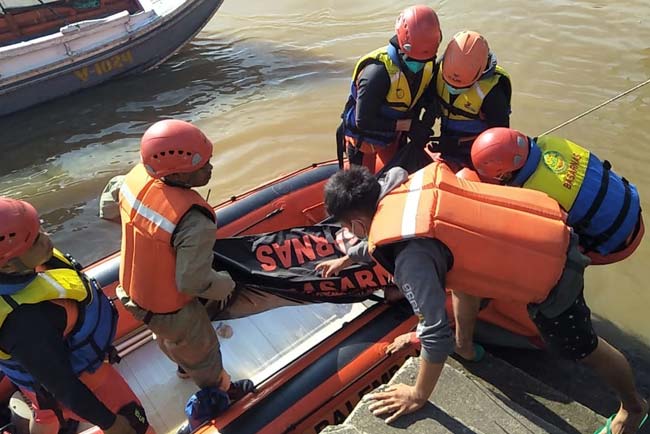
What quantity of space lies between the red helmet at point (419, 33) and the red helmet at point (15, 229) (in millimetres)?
1940

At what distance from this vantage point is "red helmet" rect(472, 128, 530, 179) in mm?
2311

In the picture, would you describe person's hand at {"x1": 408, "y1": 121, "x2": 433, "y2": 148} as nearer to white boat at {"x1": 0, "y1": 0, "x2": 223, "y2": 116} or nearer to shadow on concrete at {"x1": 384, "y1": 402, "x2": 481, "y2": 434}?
shadow on concrete at {"x1": 384, "y1": 402, "x2": 481, "y2": 434}

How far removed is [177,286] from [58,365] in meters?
0.51

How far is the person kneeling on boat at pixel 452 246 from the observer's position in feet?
6.21

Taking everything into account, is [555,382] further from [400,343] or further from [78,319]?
[78,319]

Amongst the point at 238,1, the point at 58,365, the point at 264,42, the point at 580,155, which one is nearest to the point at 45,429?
the point at 58,365

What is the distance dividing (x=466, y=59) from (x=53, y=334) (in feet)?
6.95

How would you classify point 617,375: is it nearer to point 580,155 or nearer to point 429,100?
point 580,155

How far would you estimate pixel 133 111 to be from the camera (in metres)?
7.02

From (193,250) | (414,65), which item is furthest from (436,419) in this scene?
(414,65)

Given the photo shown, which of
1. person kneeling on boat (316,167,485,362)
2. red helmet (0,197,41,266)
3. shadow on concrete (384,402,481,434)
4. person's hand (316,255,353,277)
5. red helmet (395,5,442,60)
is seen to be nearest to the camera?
red helmet (0,197,41,266)

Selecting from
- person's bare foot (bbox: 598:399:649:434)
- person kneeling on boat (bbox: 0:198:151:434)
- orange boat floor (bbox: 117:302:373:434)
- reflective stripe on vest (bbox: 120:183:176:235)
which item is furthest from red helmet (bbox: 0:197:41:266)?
person's bare foot (bbox: 598:399:649:434)

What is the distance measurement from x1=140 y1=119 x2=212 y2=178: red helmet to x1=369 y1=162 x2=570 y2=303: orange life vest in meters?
0.70

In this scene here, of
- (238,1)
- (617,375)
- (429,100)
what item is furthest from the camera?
(238,1)
